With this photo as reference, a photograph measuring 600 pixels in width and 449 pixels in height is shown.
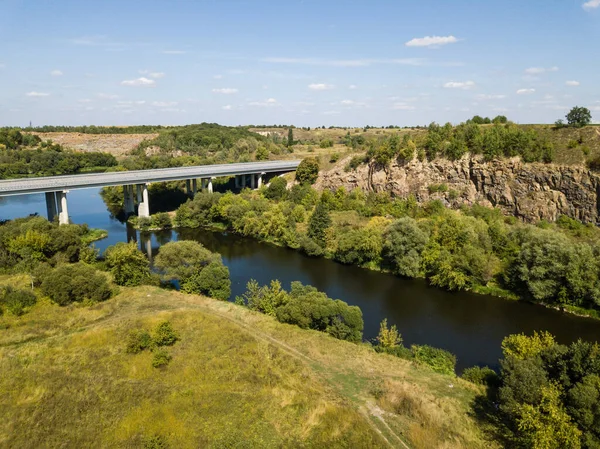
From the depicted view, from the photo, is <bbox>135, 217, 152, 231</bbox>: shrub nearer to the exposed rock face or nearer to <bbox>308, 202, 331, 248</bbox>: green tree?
<bbox>308, 202, 331, 248</bbox>: green tree

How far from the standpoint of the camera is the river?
3144cm

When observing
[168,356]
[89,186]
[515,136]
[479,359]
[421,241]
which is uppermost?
[515,136]

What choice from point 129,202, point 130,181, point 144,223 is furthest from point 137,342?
point 129,202

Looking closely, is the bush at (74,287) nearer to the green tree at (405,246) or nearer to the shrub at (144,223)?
the green tree at (405,246)

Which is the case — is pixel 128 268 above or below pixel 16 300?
above

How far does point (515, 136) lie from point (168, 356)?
51940 mm

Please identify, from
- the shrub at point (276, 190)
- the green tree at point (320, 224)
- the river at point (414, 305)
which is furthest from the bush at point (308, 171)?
the green tree at point (320, 224)

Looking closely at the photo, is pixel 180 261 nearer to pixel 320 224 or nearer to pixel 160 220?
pixel 320 224

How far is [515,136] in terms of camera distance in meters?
55.7

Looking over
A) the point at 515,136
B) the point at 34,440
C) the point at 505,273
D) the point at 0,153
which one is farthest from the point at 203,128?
the point at 34,440

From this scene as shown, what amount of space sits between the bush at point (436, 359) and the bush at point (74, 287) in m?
24.1

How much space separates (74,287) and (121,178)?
34469mm

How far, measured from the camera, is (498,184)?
55.9 m

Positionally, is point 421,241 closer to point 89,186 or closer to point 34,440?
point 34,440
